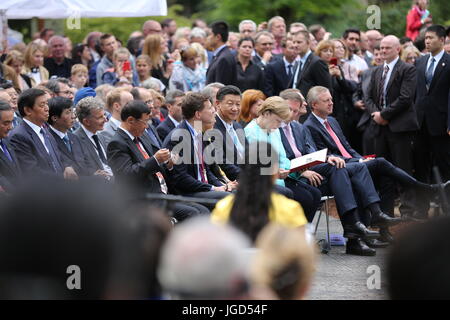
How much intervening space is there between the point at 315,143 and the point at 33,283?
8.19 meters

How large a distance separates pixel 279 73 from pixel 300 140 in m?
3.07

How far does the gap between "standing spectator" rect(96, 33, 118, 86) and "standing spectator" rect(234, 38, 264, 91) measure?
2344 millimetres

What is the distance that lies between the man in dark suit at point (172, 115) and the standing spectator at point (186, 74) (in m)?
2.16

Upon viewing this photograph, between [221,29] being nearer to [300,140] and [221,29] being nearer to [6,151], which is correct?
[300,140]

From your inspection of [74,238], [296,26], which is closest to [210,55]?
[296,26]

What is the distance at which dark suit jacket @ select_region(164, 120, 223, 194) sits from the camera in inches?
356

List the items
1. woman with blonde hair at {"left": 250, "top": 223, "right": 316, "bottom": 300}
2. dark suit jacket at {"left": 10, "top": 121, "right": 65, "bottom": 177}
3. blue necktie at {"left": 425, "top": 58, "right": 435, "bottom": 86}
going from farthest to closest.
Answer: blue necktie at {"left": 425, "top": 58, "right": 435, "bottom": 86}
dark suit jacket at {"left": 10, "top": 121, "right": 65, "bottom": 177}
woman with blonde hair at {"left": 250, "top": 223, "right": 316, "bottom": 300}

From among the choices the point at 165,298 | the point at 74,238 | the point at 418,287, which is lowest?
the point at 165,298

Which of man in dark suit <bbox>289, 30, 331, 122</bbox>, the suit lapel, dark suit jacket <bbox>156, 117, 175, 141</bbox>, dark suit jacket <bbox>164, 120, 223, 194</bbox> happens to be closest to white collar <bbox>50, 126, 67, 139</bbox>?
dark suit jacket <bbox>164, 120, 223, 194</bbox>

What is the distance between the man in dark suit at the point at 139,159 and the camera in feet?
27.9

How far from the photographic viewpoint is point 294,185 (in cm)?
976

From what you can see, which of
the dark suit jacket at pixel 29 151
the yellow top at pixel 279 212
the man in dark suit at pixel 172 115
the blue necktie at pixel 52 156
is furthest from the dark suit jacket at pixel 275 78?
the yellow top at pixel 279 212

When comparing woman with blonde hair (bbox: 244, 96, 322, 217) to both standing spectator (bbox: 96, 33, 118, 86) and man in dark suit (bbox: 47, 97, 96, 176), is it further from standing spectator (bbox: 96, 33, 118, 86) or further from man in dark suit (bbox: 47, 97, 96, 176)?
standing spectator (bbox: 96, 33, 118, 86)

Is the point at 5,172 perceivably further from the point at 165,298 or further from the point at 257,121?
the point at 165,298
